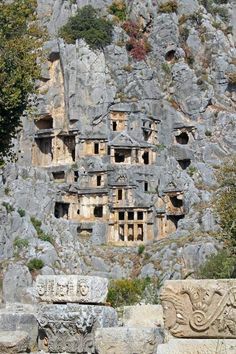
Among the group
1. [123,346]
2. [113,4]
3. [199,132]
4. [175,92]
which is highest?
[113,4]

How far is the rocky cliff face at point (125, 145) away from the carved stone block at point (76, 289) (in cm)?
4483

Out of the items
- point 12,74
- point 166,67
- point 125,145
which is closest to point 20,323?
point 12,74

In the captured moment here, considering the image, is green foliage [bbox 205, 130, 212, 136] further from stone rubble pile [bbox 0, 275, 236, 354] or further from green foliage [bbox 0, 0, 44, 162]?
stone rubble pile [bbox 0, 275, 236, 354]

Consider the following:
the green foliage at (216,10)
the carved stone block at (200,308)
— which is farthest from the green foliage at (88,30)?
the carved stone block at (200,308)

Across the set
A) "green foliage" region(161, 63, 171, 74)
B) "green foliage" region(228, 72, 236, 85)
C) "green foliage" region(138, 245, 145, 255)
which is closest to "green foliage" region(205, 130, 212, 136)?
"green foliage" region(228, 72, 236, 85)

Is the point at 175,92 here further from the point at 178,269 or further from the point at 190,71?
the point at 178,269

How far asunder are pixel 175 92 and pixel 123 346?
64.3 meters

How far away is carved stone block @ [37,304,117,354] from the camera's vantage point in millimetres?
12859

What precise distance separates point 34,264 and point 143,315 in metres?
40.5

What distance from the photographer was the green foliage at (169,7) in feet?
252

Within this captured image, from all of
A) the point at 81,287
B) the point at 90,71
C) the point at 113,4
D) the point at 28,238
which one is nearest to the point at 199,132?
the point at 90,71

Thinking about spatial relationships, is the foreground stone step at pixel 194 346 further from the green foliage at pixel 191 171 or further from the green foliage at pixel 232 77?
the green foliage at pixel 232 77

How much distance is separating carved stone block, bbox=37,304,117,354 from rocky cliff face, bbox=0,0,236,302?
4483 centimetres

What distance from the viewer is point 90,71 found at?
A: 229ft
